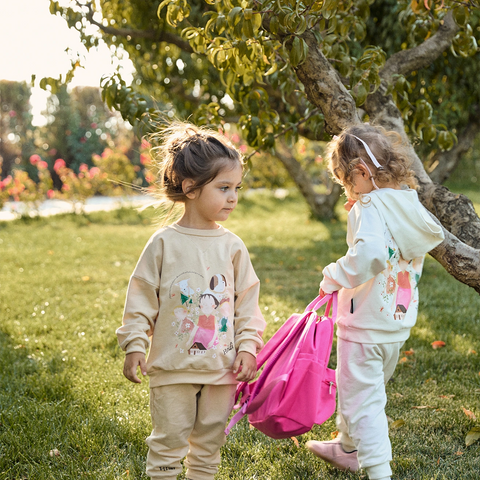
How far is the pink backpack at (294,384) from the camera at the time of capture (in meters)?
1.95

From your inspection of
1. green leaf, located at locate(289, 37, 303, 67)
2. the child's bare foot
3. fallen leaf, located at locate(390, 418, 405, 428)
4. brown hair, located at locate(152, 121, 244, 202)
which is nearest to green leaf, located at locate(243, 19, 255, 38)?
green leaf, located at locate(289, 37, 303, 67)

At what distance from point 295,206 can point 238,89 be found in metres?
9.14

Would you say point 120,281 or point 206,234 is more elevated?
point 206,234

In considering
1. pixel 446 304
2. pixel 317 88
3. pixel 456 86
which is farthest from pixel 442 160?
pixel 317 88

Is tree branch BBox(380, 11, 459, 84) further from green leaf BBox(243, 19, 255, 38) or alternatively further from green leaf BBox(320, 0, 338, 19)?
green leaf BBox(243, 19, 255, 38)

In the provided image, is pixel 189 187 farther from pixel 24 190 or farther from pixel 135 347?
Result: pixel 24 190

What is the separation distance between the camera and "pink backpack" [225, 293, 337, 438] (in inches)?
76.8

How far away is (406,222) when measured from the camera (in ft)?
6.64

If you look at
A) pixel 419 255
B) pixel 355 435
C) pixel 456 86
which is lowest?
pixel 355 435

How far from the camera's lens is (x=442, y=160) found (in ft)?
22.8

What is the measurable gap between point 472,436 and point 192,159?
68.5 inches

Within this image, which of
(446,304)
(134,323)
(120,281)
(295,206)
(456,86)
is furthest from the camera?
(295,206)

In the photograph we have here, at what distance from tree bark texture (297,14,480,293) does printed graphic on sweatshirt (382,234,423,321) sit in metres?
0.37

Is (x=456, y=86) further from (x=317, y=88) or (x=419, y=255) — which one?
(x=419, y=255)
